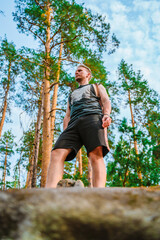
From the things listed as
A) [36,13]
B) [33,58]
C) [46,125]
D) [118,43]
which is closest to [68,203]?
[46,125]

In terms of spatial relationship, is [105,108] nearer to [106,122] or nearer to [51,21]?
[106,122]

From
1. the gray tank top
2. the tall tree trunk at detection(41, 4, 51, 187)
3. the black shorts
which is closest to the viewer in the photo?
the black shorts

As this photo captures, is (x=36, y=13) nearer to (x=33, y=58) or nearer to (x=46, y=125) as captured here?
(x=33, y=58)

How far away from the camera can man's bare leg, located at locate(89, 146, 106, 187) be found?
201 centimetres

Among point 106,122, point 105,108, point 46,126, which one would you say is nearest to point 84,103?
point 105,108

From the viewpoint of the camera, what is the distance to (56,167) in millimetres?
2076

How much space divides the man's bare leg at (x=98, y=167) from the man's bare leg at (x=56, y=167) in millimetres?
312

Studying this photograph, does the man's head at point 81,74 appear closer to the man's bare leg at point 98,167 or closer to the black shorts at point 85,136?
the black shorts at point 85,136

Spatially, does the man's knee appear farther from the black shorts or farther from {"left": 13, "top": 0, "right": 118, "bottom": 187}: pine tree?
{"left": 13, "top": 0, "right": 118, "bottom": 187}: pine tree

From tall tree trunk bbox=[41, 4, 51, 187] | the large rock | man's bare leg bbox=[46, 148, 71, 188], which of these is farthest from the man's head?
tall tree trunk bbox=[41, 4, 51, 187]

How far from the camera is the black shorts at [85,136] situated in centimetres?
211

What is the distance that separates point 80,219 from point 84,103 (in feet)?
6.97

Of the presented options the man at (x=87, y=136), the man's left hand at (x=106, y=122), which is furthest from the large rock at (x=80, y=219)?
the man's left hand at (x=106, y=122)

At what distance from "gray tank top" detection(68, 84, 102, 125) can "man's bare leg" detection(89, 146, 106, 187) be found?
491mm
